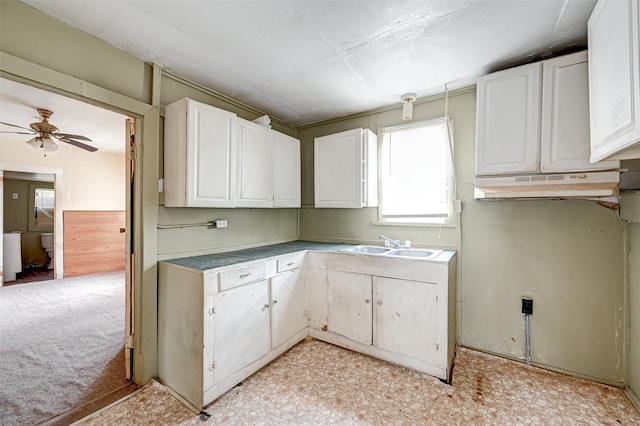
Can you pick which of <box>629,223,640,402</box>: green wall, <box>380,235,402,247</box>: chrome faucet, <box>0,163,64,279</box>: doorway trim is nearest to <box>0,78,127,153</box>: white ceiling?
<box>0,163,64,279</box>: doorway trim

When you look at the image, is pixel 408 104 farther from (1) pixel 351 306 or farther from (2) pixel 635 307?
(2) pixel 635 307

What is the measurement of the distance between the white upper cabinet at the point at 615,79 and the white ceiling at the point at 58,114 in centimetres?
400

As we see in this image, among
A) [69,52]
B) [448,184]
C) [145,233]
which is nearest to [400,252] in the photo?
[448,184]

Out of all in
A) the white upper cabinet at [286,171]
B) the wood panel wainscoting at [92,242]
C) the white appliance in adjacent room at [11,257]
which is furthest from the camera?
the wood panel wainscoting at [92,242]

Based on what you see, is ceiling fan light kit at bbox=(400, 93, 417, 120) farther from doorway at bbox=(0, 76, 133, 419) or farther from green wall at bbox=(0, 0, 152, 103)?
doorway at bbox=(0, 76, 133, 419)

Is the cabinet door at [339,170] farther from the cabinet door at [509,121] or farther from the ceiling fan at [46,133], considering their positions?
the ceiling fan at [46,133]

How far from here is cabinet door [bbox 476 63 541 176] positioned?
1.81 metres

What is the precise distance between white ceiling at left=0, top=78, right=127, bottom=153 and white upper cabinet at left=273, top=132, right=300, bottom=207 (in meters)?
2.01

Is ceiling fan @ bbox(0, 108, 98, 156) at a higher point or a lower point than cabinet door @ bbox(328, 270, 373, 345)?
higher

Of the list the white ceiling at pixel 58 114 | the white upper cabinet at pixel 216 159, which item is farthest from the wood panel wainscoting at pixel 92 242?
the white upper cabinet at pixel 216 159

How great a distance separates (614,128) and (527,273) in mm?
1387

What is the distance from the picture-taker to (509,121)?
188 centimetres

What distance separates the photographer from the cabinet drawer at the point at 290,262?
2.31 meters

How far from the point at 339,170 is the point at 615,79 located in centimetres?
203
